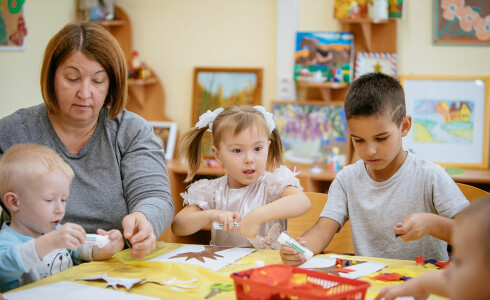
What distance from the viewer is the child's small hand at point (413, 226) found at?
1.26m

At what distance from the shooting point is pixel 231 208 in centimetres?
176

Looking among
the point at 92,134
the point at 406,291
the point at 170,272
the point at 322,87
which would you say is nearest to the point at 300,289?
the point at 406,291

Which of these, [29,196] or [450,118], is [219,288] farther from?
[450,118]

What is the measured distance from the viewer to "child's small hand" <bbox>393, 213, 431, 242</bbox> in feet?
4.12

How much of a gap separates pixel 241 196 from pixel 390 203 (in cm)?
48

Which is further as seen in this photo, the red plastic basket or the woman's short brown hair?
the woman's short brown hair

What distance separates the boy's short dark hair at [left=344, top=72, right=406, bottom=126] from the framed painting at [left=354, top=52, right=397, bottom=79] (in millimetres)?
1584

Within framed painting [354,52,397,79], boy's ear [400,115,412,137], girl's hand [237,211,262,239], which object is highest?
framed painting [354,52,397,79]

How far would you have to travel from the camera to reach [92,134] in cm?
163

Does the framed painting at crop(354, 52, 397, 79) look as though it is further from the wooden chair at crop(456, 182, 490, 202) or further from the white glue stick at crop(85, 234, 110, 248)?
the white glue stick at crop(85, 234, 110, 248)

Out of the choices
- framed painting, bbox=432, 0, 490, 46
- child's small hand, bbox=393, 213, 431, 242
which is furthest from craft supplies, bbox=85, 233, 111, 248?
framed painting, bbox=432, 0, 490, 46

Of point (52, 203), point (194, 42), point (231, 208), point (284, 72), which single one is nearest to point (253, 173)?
point (231, 208)

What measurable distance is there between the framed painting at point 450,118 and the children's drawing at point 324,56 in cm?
Answer: 37

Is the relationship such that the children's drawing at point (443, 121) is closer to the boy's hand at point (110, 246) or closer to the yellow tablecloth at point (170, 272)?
the yellow tablecloth at point (170, 272)
